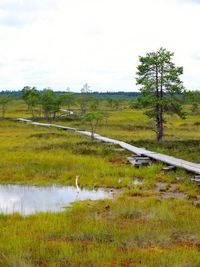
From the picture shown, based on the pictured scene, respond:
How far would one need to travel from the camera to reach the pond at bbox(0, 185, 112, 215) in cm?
1375

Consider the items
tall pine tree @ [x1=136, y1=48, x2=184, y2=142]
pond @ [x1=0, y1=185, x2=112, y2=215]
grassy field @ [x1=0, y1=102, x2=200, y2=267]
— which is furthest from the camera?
tall pine tree @ [x1=136, y1=48, x2=184, y2=142]

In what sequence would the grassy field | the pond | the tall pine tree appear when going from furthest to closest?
1. the tall pine tree
2. the pond
3. the grassy field

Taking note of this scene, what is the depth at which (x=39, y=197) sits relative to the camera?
15.6 m

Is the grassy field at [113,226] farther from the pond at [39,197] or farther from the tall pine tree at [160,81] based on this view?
the tall pine tree at [160,81]

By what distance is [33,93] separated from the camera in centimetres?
7850

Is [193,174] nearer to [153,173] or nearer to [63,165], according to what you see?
[153,173]

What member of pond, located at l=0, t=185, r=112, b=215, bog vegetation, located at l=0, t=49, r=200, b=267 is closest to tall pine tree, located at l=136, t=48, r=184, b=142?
bog vegetation, located at l=0, t=49, r=200, b=267

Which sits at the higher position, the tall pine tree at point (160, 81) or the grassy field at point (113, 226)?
the tall pine tree at point (160, 81)

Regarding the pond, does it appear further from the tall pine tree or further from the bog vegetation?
the tall pine tree

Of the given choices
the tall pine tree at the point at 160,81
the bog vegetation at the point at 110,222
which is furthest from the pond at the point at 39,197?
the tall pine tree at the point at 160,81

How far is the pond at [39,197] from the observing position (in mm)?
13746

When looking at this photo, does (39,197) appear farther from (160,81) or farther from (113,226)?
(160,81)

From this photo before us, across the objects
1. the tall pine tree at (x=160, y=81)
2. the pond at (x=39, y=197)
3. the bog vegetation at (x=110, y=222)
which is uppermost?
the tall pine tree at (x=160, y=81)

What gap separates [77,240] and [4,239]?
1.63m
